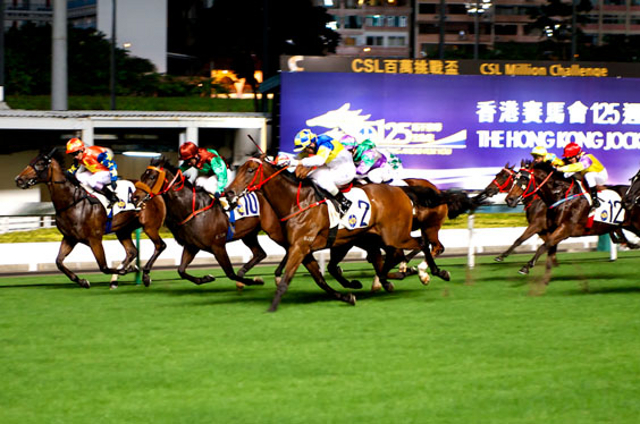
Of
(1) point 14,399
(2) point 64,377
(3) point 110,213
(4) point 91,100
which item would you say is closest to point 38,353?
(2) point 64,377

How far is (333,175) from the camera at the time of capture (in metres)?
9.01

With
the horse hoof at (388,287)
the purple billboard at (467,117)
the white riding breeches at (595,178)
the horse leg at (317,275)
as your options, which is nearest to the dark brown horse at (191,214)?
the horse leg at (317,275)

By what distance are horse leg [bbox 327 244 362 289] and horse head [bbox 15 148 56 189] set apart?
10.8ft

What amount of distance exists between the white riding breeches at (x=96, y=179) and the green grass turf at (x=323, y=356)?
126 cm

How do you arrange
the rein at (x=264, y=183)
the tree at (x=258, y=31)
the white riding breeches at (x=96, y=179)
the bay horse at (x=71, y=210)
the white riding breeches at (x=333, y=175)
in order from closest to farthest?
the rein at (x=264, y=183) → the white riding breeches at (x=333, y=175) → the bay horse at (x=71, y=210) → the white riding breeches at (x=96, y=179) → the tree at (x=258, y=31)

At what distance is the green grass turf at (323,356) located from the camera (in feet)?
16.9

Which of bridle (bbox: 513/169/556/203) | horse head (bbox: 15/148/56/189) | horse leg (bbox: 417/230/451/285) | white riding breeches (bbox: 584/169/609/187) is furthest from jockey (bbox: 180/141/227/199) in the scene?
white riding breeches (bbox: 584/169/609/187)

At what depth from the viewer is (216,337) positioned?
7.27 meters

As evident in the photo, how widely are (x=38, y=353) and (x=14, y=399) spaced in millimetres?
1359

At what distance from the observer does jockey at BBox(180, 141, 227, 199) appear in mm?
10039

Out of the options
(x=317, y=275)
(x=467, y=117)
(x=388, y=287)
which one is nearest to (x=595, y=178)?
(x=388, y=287)

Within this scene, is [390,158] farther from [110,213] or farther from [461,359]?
[461,359]

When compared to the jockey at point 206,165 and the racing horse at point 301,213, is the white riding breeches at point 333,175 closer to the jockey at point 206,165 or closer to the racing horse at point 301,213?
the racing horse at point 301,213

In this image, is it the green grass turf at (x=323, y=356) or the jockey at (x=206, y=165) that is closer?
the green grass turf at (x=323, y=356)
